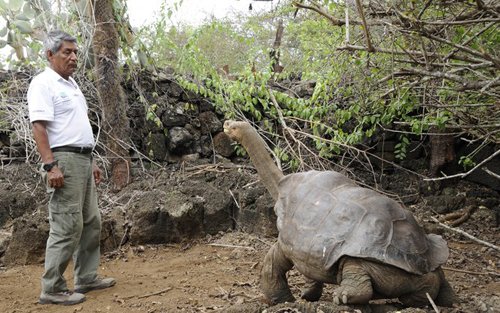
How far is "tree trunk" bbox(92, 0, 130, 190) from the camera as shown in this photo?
6.45 m

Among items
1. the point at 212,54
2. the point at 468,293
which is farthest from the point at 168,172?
the point at 212,54

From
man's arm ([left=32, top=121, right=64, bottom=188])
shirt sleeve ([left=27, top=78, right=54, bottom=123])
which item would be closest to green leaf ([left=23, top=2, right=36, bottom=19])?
shirt sleeve ([left=27, top=78, right=54, bottom=123])

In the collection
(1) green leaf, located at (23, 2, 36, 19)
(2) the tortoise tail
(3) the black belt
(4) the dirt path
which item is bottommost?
(4) the dirt path

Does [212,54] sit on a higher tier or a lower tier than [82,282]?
higher

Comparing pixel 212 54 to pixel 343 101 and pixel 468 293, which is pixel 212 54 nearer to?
pixel 343 101

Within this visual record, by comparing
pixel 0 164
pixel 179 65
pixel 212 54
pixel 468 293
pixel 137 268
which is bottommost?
pixel 137 268

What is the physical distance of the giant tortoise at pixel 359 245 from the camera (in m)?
2.85

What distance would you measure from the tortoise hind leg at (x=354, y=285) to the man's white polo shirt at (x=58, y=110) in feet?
7.55

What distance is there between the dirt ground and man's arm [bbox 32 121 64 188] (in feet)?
3.21

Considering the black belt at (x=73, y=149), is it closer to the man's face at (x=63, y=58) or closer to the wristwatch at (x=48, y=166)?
the wristwatch at (x=48, y=166)

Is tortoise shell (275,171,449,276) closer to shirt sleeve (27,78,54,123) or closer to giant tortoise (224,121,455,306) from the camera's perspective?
giant tortoise (224,121,455,306)

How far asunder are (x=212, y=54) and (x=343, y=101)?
11.0 metres

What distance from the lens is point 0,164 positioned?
22.8 feet

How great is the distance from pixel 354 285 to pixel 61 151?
244 cm
